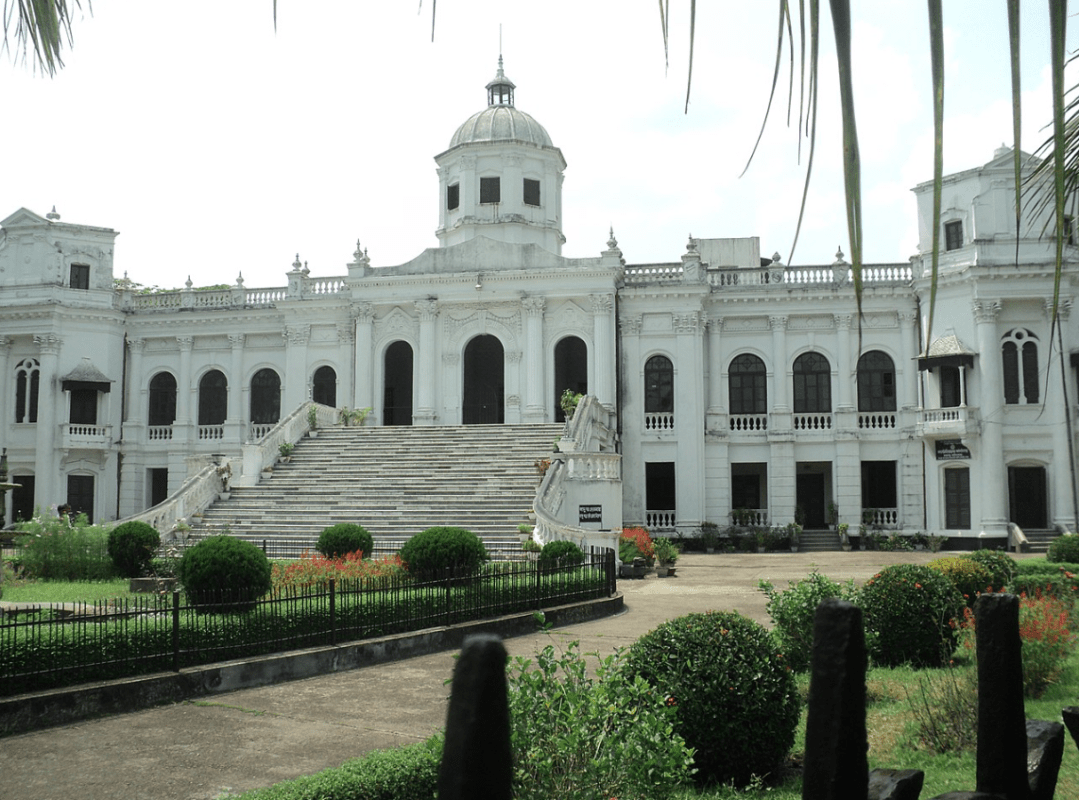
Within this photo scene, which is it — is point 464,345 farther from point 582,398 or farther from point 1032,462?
point 1032,462

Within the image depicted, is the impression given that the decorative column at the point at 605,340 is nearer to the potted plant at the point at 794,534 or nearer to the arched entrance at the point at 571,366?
the arched entrance at the point at 571,366

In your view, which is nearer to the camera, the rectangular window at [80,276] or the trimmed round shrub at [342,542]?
the trimmed round shrub at [342,542]

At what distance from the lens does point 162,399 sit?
37.2 m

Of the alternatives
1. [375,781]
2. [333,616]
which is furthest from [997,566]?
[375,781]

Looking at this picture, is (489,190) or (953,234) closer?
(953,234)

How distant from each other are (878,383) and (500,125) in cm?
1638

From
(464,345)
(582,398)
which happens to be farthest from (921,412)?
(464,345)

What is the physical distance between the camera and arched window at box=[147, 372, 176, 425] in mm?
37000

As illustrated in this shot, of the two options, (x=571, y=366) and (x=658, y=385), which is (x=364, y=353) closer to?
(x=571, y=366)

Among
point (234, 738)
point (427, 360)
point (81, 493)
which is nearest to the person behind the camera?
point (234, 738)

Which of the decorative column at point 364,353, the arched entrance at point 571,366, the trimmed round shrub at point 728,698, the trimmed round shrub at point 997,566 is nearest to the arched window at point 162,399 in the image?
the decorative column at point 364,353

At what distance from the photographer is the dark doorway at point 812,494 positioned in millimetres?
33875

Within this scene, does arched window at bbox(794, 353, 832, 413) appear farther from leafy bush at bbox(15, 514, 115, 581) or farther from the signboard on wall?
leafy bush at bbox(15, 514, 115, 581)

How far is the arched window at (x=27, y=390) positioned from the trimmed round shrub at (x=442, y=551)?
24524 millimetres
